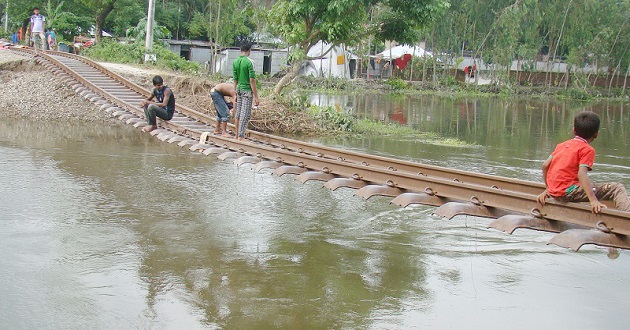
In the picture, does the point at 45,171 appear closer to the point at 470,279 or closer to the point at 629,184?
the point at 470,279

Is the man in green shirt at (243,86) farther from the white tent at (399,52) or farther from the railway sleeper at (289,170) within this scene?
the white tent at (399,52)

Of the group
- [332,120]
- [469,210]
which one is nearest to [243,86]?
[469,210]

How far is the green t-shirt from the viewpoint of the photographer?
416 inches

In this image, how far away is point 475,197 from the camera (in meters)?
6.66

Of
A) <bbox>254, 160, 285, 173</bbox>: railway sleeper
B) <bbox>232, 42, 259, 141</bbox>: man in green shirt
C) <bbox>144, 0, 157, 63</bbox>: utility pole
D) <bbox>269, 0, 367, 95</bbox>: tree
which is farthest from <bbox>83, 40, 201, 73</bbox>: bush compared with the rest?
<bbox>254, 160, 285, 173</bbox>: railway sleeper

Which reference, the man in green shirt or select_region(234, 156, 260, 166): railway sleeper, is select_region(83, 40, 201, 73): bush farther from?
select_region(234, 156, 260, 166): railway sleeper

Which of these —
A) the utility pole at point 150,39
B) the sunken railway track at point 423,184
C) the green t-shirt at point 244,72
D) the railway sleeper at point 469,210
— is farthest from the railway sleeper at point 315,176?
the utility pole at point 150,39

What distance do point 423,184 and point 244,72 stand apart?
428 cm

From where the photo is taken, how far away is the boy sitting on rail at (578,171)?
5762 millimetres

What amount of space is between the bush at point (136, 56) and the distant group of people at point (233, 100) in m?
12.4

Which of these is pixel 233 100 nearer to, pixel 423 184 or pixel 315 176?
pixel 315 176

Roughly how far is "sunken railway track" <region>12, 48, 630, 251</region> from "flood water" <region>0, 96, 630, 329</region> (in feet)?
2.64

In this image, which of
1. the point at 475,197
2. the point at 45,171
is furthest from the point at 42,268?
the point at 45,171

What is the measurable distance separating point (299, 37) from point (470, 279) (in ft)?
48.0
